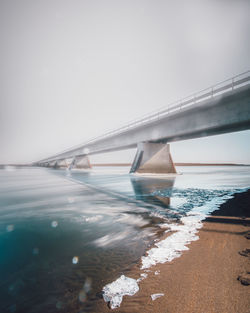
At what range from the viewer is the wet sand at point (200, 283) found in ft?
5.62

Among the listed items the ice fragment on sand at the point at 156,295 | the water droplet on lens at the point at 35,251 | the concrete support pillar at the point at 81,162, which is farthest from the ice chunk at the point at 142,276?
the concrete support pillar at the point at 81,162

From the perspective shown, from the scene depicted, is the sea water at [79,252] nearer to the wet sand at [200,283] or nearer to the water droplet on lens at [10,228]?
the water droplet on lens at [10,228]

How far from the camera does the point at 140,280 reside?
2.18 meters

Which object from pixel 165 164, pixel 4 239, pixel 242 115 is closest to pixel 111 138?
pixel 165 164

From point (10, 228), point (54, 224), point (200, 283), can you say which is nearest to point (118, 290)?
point (200, 283)

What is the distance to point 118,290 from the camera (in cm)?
201

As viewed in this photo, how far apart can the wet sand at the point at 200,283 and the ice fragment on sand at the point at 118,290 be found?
0.21 feet

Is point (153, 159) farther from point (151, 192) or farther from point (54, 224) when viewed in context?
point (54, 224)

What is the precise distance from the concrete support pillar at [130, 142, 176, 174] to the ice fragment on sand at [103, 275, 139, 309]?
87.6 ft

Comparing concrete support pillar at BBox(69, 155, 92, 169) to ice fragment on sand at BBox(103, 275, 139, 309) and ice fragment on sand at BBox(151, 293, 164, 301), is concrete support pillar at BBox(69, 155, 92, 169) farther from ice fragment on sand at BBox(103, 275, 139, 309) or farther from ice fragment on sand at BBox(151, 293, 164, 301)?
ice fragment on sand at BBox(151, 293, 164, 301)

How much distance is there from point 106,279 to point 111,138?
37.2 m

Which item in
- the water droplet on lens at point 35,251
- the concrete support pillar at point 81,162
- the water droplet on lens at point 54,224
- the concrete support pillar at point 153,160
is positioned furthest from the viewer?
the concrete support pillar at point 81,162

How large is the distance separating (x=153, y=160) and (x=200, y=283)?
27179 mm

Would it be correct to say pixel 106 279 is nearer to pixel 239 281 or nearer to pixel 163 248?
pixel 163 248
